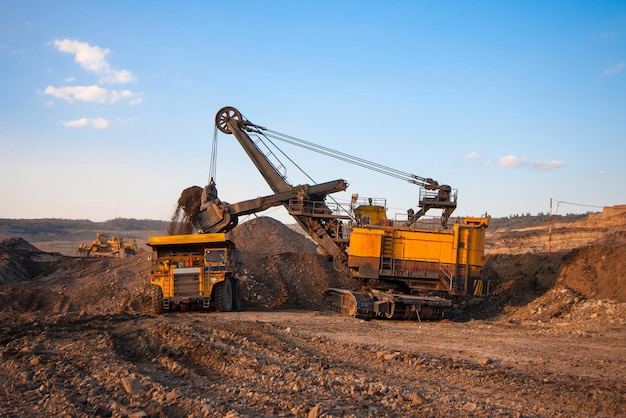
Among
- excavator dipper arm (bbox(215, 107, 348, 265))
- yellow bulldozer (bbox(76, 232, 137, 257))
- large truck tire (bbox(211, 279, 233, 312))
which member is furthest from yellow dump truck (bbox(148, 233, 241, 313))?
yellow bulldozer (bbox(76, 232, 137, 257))

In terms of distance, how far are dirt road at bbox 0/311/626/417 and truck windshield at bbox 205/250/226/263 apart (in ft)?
13.4

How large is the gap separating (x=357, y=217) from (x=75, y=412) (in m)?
14.9

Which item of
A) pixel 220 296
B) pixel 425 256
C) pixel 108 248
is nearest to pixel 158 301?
pixel 220 296

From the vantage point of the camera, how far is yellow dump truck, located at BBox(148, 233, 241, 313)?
19000 millimetres

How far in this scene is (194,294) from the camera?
19.1m

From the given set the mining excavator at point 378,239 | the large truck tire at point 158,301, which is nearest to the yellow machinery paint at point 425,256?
the mining excavator at point 378,239

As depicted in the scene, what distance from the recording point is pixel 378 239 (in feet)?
64.2

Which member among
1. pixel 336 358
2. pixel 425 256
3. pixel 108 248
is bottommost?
pixel 336 358

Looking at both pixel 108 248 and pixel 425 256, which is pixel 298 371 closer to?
pixel 425 256

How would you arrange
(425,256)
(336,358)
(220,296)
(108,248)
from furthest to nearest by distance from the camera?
(108,248)
(425,256)
(220,296)
(336,358)

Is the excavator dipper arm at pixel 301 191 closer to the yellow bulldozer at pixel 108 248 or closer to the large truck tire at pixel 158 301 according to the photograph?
the large truck tire at pixel 158 301

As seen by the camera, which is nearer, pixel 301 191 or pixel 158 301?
pixel 158 301

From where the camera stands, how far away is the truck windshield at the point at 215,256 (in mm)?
19203

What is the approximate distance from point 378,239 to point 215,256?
5.30 metres
